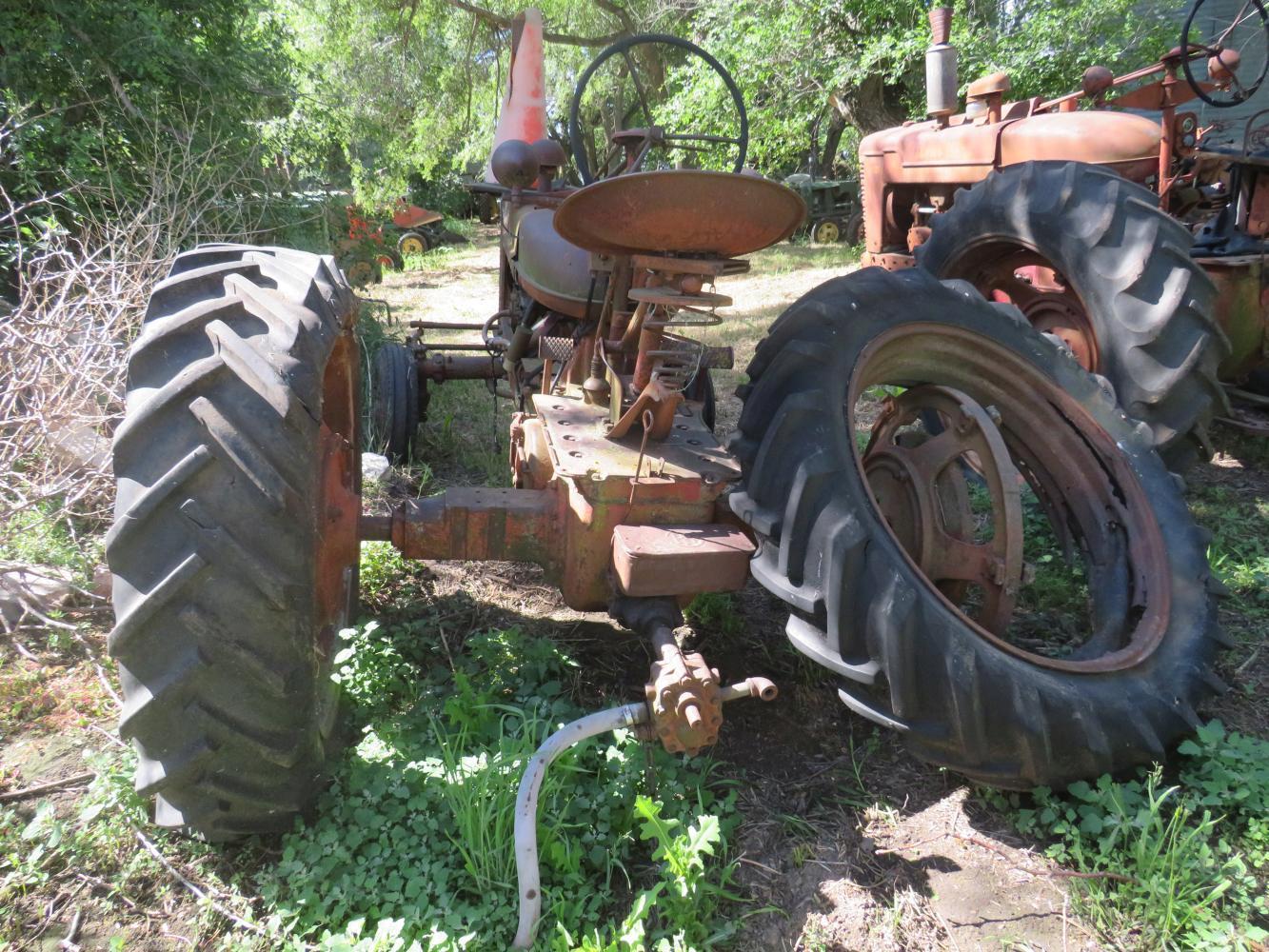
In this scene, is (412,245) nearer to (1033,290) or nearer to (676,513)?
(1033,290)

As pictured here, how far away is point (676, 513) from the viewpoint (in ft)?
7.94

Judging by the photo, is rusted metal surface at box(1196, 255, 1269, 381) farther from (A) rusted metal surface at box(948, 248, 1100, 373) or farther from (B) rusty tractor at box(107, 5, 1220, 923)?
(B) rusty tractor at box(107, 5, 1220, 923)

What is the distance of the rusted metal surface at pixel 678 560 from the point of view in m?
2.21

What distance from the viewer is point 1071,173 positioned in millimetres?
3781

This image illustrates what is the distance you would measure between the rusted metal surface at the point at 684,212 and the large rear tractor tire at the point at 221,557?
2.47 ft

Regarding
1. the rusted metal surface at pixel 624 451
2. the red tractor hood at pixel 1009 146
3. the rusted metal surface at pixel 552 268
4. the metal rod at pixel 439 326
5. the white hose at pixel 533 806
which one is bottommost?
the white hose at pixel 533 806

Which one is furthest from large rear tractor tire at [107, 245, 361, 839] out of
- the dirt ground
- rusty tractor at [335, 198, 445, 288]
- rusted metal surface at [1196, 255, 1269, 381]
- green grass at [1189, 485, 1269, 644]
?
rusty tractor at [335, 198, 445, 288]

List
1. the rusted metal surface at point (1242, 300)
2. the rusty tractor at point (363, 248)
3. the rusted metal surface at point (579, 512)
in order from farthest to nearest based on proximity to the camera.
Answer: the rusty tractor at point (363, 248), the rusted metal surface at point (1242, 300), the rusted metal surface at point (579, 512)

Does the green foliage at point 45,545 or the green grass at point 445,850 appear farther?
the green foliage at point 45,545

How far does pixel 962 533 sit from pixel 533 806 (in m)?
1.56

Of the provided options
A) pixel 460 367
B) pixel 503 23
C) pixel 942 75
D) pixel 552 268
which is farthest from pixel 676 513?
pixel 503 23

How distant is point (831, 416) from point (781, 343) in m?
0.34

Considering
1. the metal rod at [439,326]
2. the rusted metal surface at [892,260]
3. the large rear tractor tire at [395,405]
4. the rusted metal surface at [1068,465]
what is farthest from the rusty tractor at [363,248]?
the rusted metal surface at [1068,465]

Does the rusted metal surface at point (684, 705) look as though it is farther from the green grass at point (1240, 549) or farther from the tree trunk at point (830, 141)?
the tree trunk at point (830, 141)
